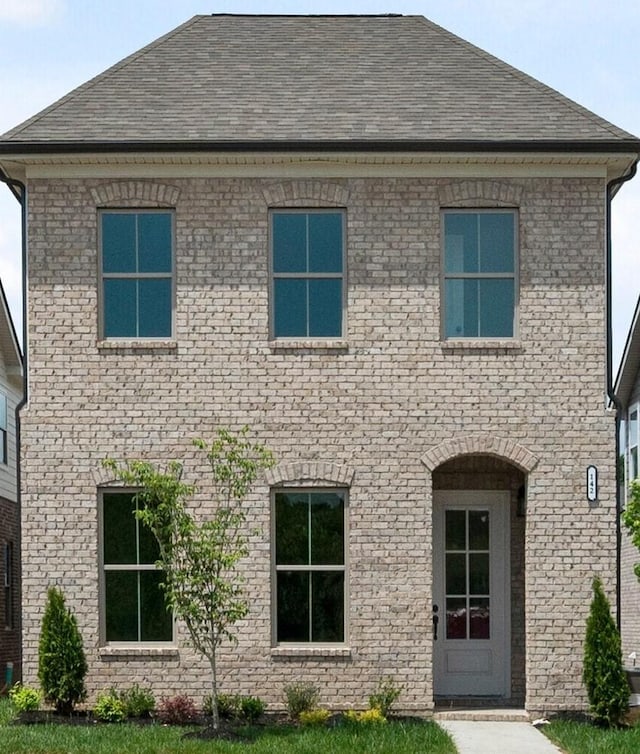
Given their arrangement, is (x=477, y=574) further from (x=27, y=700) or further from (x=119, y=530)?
(x=27, y=700)

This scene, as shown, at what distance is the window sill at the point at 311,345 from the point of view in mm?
16125

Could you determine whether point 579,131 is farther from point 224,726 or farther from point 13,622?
point 13,622

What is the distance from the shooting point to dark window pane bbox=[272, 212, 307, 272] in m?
16.3

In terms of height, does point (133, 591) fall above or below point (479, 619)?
above

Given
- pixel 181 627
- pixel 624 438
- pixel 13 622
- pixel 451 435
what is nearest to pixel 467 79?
pixel 451 435

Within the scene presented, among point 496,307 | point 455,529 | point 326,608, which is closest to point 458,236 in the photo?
point 496,307

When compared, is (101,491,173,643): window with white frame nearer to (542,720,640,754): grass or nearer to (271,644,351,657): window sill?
(271,644,351,657): window sill

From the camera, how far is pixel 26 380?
16219mm

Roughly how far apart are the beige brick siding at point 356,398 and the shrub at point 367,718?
0.64 m

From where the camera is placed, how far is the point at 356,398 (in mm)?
16125

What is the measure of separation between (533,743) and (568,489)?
3173 mm

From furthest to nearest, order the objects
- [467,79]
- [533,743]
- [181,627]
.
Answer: [467,79] < [181,627] < [533,743]

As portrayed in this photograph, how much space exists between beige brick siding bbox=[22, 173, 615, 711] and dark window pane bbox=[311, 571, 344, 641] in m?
0.24

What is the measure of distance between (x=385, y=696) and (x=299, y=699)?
100 cm
